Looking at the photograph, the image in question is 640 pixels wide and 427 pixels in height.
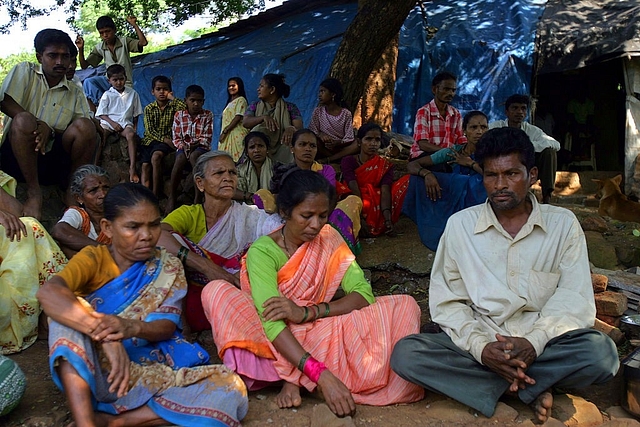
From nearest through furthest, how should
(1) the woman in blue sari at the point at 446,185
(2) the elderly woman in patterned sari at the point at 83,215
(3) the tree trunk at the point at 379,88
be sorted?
(2) the elderly woman in patterned sari at the point at 83,215, (1) the woman in blue sari at the point at 446,185, (3) the tree trunk at the point at 379,88

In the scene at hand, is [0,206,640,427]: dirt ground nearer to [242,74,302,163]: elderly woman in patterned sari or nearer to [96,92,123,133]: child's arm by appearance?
[242,74,302,163]: elderly woman in patterned sari

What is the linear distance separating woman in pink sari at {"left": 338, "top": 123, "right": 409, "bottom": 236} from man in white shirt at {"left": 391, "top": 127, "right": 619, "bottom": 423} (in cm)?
252

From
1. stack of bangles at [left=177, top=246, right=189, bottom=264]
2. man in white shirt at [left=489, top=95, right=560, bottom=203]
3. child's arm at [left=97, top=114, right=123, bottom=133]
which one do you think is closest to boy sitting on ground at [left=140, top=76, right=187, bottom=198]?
child's arm at [left=97, top=114, right=123, bottom=133]

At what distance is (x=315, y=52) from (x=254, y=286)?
6.99 metres

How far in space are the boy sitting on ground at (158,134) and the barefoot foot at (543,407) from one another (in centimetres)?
499

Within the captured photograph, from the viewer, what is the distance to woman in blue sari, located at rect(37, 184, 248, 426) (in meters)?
2.53

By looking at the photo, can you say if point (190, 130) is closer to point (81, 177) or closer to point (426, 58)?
point (81, 177)

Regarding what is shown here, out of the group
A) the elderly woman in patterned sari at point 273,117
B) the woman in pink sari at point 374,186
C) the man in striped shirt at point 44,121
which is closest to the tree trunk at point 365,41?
the elderly woman in patterned sari at point 273,117

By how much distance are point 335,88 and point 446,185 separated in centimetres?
197

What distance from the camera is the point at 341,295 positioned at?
3.62 m

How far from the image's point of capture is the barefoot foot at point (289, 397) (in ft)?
9.89

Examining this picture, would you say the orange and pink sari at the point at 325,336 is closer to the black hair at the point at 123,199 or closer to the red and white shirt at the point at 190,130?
the black hair at the point at 123,199

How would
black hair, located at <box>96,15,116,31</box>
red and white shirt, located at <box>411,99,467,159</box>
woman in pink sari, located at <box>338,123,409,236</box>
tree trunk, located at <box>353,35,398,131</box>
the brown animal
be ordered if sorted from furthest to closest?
1. black hair, located at <box>96,15,116,31</box>
2. tree trunk, located at <box>353,35,398,131</box>
3. the brown animal
4. red and white shirt, located at <box>411,99,467,159</box>
5. woman in pink sari, located at <box>338,123,409,236</box>

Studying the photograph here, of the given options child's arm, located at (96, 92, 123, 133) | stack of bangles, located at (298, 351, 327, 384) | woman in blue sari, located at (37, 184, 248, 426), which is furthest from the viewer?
child's arm, located at (96, 92, 123, 133)
